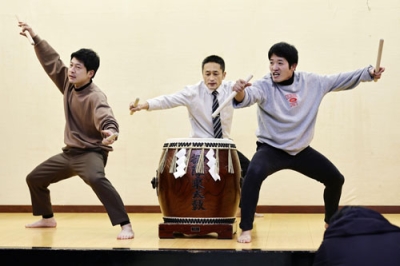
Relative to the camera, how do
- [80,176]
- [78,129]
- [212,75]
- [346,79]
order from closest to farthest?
[346,79]
[80,176]
[78,129]
[212,75]

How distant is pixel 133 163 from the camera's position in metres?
5.88

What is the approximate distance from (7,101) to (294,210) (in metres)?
2.69

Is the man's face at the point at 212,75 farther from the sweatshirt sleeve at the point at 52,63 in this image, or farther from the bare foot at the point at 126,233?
the bare foot at the point at 126,233

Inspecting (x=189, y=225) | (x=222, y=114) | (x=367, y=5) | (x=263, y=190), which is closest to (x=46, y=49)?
(x=222, y=114)

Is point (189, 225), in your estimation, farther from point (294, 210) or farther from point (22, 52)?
point (22, 52)

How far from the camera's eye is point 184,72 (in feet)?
19.0

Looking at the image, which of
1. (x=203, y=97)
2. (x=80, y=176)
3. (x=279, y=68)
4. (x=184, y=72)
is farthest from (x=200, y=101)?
(x=184, y=72)

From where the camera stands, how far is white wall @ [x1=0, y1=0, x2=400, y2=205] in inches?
220

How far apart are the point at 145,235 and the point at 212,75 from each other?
1.17 metres

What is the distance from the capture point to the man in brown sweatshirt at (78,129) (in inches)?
161

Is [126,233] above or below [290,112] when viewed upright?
below

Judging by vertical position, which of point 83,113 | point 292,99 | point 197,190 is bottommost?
point 197,190

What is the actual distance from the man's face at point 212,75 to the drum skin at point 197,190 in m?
0.69

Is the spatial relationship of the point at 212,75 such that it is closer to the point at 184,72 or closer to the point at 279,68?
the point at 279,68
